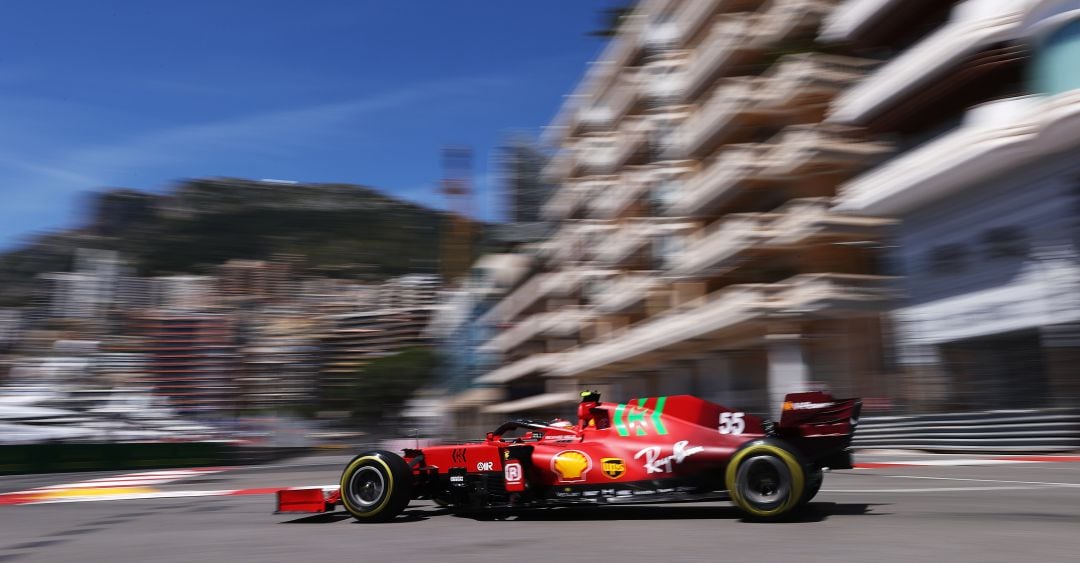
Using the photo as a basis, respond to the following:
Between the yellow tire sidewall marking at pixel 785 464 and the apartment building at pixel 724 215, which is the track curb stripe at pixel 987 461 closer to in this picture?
the apartment building at pixel 724 215

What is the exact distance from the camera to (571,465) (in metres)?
8.73

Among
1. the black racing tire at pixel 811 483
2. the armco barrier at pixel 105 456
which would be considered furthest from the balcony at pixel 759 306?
the black racing tire at pixel 811 483

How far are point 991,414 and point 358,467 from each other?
1392 centimetres

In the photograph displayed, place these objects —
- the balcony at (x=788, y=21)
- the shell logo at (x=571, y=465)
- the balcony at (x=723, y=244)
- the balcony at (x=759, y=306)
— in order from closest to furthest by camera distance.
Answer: the shell logo at (x=571, y=465) → the balcony at (x=759, y=306) → the balcony at (x=788, y=21) → the balcony at (x=723, y=244)

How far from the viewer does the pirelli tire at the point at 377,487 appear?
913 centimetres

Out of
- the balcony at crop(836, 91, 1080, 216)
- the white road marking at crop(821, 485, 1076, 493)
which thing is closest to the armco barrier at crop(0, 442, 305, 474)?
the balcony at crop(836, 91, 1080, 216)

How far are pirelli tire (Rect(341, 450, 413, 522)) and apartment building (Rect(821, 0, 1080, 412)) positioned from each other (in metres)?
14.4

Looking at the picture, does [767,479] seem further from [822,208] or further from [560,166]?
[560,166]

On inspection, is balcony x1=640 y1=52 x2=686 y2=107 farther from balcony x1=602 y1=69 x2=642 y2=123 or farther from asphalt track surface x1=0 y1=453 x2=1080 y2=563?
asphalt track surface x1=0 y1=453 x2=1080 y2=563

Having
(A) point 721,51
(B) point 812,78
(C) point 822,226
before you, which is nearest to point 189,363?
(A) point 721,51

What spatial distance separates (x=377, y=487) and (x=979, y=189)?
16.9 m

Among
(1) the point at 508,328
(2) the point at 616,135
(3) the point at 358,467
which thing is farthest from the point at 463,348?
(3) the point at 358,467

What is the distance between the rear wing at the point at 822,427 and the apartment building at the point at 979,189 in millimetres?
12291

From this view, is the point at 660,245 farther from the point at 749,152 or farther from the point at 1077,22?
the point at 1077,22
